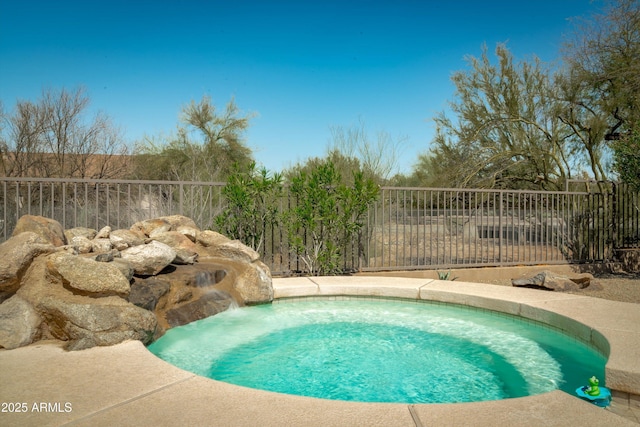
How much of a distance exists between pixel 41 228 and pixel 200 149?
51.8 feet

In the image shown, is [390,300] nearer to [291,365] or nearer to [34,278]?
[291,365]

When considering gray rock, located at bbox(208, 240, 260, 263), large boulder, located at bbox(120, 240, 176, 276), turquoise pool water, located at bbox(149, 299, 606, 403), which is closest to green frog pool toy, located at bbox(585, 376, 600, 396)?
turquoise pool water, located at bbox(149, 299, 606, 403)

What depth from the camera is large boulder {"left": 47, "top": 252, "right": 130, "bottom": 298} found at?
382cm

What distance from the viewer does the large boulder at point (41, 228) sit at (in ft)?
16.2

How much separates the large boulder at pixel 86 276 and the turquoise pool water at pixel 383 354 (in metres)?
0.67

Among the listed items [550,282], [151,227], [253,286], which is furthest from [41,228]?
[550,282]

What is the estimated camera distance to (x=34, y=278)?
3941 millimetres

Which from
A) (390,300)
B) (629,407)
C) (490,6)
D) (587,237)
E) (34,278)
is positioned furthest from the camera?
(490,6)

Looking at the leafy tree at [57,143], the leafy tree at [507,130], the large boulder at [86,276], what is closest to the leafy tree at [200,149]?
the leafy tree at [57,143]

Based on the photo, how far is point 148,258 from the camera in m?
4.90

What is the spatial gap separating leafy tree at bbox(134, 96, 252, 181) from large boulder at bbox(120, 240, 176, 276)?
13951 mm

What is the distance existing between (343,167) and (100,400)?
12.7 metres

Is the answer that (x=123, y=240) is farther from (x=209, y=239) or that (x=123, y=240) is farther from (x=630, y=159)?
(x=630, y=159)

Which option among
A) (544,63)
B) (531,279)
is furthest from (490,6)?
(531,279)
